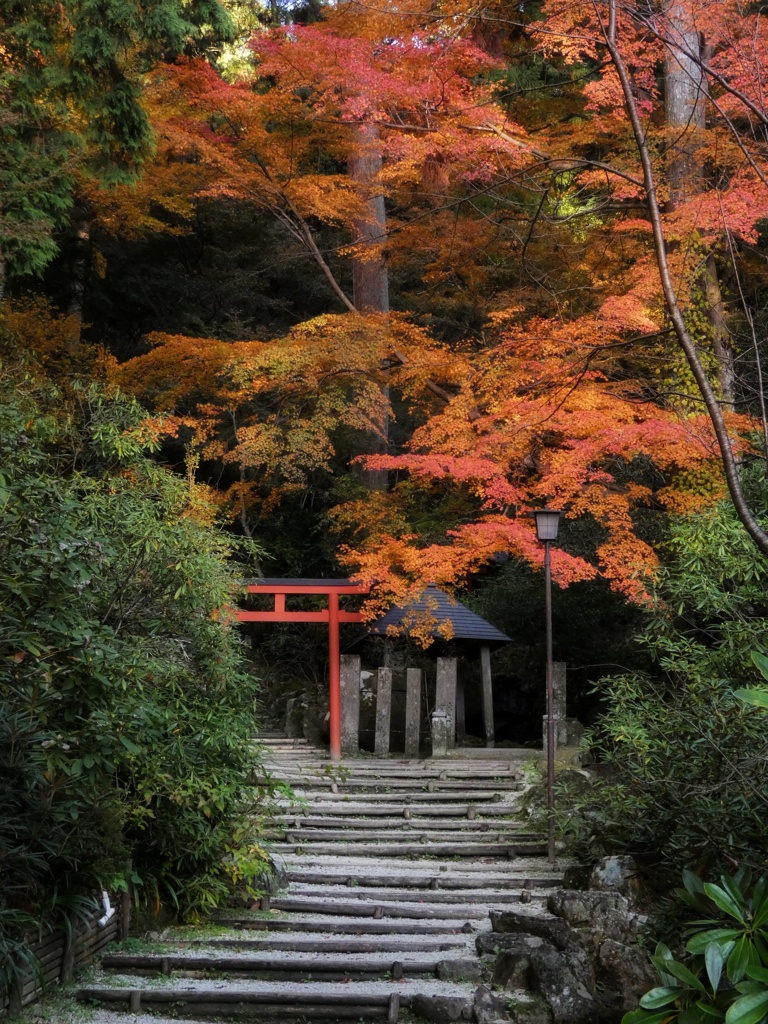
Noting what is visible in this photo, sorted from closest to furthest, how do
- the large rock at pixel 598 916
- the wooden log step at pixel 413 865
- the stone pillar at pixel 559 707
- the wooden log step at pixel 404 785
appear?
1. the large rock at pixel 598 916
2. the wooden log step at pixel 413 865
3. the wooden log step at pixel 404 785
4. the stone pillar at pixel 559 707

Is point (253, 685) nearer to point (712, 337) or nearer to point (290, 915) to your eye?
point (290, 915)

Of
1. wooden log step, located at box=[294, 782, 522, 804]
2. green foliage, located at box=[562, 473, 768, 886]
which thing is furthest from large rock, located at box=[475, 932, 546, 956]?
wooden log step, located at box=[294, 782, 522, 804]

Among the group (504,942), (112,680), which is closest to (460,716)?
(504,942)

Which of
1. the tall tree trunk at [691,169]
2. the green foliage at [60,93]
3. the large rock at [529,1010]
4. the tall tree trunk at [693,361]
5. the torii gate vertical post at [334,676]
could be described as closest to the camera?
the tall tree trunk at [693,361]

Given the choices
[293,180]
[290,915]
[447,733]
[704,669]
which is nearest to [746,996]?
[704,669]

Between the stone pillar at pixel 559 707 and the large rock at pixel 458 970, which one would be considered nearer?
the large rock at pixel 458 970

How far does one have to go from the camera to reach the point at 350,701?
37.4ft

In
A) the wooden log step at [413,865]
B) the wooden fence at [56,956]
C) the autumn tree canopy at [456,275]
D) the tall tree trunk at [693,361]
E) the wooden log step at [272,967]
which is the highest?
the autumn tree canopy at [456,275]

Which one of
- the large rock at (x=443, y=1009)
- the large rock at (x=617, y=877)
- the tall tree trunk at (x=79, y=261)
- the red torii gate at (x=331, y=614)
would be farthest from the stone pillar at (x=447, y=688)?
the tall tree trunk at (x=79, y=261)

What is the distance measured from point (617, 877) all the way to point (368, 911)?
1749 mm

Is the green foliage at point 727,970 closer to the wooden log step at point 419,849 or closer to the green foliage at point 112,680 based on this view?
the green foliage at point 112,680

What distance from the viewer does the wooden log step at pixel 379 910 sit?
22.2 ft

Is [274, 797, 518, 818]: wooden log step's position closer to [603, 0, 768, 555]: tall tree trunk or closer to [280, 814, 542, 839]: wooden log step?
[280, 814, 542, 839]: wooden log step

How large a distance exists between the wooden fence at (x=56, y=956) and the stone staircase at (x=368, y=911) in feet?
0.56
